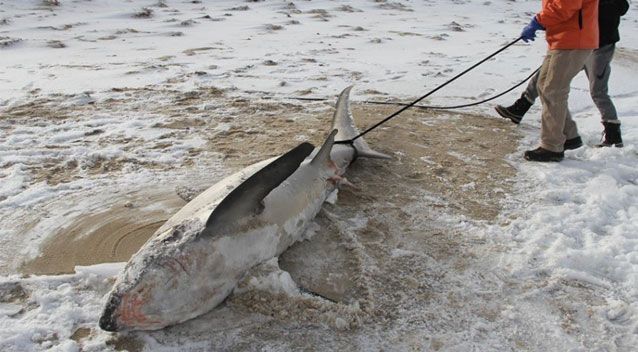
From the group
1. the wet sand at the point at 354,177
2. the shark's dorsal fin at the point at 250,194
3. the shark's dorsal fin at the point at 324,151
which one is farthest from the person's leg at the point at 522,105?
the shark's dorsal fin at the point at 250,194

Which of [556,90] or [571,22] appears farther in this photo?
[556,90]

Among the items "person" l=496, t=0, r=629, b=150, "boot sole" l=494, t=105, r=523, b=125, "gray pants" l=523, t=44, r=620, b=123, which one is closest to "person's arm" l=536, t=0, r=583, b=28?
"person" l=496, t=0, r=629, b=150

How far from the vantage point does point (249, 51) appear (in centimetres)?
870

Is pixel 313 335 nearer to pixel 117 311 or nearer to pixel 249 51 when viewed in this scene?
pixel 117 311

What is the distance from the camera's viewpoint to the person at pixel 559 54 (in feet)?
13.7

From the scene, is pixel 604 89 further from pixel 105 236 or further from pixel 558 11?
pixel 105 236

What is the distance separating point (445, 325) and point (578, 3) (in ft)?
9.07

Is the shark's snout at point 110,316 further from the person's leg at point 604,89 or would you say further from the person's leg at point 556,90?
the person's leg at point 604,89

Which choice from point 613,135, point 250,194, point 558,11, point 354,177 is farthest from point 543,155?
point 250,194

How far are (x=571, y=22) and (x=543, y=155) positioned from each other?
1082 mm

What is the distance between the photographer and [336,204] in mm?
3881

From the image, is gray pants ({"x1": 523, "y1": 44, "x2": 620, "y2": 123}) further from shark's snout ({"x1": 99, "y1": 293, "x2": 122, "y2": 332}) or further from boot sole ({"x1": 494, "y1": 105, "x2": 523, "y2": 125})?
shark's snout ({"x1": 99, "y1": 293, "x2": 122, "y2": 332})

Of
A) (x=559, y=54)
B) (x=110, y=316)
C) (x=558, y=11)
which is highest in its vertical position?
(x=558, y=11)

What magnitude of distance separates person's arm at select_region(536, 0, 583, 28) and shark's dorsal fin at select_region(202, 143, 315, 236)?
2.44m
